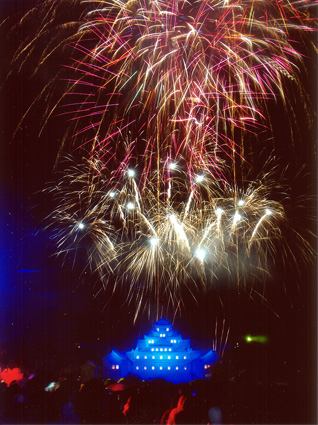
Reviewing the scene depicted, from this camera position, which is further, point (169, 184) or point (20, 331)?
point (20, 331)

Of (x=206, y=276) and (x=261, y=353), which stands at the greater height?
(x=206, y=276)

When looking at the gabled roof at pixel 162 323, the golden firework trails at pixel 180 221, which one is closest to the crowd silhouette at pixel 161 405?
the golden firework trails at pixel 180 221

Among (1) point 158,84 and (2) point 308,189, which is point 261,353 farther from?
(1) point 158,84

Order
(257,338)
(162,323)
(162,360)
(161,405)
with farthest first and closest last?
(162,323) → (162,360) → (257,338) → (161,405)

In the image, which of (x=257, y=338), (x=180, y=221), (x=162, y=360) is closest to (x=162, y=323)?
(x=162, y=360)

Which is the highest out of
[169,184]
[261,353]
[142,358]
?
A: [169,184]

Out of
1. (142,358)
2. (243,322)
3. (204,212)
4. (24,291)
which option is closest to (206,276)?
(243,322)

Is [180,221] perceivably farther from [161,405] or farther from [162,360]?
[162,360]

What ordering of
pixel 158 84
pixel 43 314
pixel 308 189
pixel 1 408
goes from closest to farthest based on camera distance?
pixel 1 408 < pixel 158 84 < pixel 308 189 < pixel 43 314

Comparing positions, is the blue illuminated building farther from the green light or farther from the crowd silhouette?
the crowd silhouette
